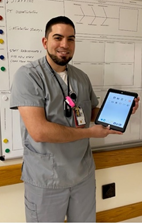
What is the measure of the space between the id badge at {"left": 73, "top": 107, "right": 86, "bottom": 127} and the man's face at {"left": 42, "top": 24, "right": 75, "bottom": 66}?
0.77ft

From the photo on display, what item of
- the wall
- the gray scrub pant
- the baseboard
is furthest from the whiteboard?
the baseboard

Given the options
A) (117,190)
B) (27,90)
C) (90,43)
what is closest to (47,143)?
(27,90)

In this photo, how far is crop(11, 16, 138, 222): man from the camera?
36.9 inches

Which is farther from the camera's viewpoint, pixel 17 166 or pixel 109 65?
pixel 109 65

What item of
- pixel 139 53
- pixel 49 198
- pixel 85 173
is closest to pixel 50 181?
pixel 49 198

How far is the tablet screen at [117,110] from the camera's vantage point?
3.44 ft

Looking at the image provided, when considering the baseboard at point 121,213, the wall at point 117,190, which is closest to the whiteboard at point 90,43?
the wall at point 117,190

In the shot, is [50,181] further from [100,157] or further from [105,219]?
[105,219]

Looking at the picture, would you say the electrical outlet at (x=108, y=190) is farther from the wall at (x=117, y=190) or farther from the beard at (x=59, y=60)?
the beard at (x=59, y=60)

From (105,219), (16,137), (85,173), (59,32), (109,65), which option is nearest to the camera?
(59,32)

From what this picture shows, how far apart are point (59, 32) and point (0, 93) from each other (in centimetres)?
47

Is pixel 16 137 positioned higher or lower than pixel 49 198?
higher

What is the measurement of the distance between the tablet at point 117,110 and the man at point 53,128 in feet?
0.15

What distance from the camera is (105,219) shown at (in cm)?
159
